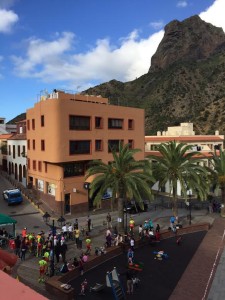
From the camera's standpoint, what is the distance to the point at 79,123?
127 ft

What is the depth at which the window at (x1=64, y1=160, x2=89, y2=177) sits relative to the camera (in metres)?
38.2

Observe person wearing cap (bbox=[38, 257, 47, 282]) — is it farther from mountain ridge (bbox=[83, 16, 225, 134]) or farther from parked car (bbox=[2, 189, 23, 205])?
mountain ridge (bbox=[83, 16, 225, 134])

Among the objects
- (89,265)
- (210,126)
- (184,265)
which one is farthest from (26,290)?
(210,126)

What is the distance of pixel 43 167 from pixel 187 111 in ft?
345

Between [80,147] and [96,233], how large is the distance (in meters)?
12.3

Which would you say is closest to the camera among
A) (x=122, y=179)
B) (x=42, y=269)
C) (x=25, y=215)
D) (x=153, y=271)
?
(x=42, y=269)

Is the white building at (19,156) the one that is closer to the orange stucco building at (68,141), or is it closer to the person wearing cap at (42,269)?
the orange stucco building at (68,141)

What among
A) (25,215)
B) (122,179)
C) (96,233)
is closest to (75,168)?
(25,215)

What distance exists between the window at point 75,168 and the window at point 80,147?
58.5 inches

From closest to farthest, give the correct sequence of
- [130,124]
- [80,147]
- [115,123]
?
[80,147]
[115,123]
[130,124]

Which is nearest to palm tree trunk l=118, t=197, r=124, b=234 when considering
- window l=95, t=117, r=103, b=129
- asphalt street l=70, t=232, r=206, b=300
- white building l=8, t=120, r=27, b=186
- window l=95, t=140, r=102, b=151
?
asphalt street l=70, t=232, r=206, b=300

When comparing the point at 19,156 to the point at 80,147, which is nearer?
the point at 80,147

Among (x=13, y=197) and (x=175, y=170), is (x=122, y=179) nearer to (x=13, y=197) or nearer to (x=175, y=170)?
(x=175, y=170)

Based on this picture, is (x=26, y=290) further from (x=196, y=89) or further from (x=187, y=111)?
(x=196, y=89)
